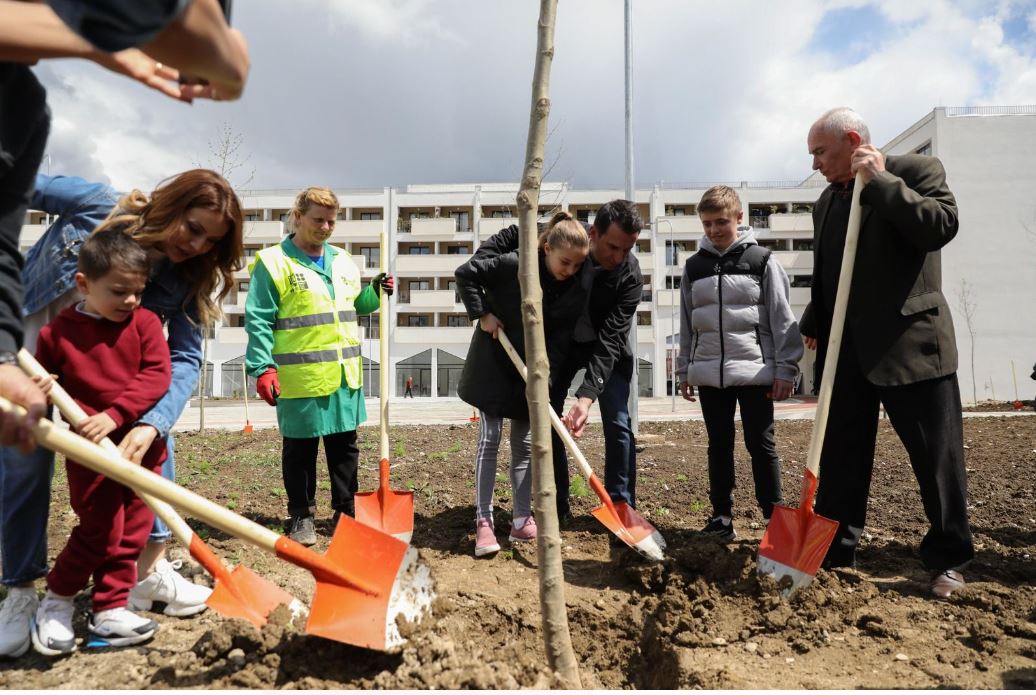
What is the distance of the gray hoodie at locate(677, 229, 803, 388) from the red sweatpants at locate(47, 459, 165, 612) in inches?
107

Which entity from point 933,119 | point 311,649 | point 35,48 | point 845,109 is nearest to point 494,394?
point 311,649

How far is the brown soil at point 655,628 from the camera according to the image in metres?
1.91

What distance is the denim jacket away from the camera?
233 cm

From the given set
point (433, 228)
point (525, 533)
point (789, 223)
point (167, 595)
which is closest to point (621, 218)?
point (525, 533)

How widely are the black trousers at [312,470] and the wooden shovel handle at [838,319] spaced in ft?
7.76

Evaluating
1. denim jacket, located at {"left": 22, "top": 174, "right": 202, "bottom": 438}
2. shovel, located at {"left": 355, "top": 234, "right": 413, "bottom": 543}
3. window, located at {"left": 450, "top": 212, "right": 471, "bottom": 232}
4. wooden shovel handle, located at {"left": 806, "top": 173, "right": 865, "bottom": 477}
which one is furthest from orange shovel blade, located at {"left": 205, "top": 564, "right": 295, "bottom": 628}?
window, located at {"left": 450, "top": 212, "right": 471, "bottom": 232}

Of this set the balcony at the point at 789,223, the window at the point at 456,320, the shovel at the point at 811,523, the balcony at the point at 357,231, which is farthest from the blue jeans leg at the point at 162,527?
the balcony at the point at 789,223

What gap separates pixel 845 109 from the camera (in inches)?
110

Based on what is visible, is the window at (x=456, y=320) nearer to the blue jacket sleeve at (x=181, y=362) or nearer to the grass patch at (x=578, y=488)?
the grass patch at (x=578, y=488)

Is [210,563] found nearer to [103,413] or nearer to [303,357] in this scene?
[103,413]

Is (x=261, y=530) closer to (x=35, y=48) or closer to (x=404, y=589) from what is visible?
(x=404, y=589)

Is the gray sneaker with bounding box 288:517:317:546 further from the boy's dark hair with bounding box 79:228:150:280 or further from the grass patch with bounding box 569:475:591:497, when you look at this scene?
the grass patch with bounding box 569:475:591:497

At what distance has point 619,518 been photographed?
125 inches

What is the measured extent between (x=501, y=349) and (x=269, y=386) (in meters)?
1.21
